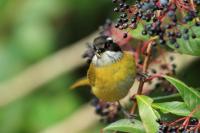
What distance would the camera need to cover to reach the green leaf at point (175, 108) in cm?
218

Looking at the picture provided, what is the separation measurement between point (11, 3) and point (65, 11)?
20.2 inches

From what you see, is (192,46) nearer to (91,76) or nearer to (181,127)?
(181,127)

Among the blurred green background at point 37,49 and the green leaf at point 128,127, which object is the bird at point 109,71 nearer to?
the green leaf at point 128,127

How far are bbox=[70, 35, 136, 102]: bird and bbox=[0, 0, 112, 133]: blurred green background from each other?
1.48m

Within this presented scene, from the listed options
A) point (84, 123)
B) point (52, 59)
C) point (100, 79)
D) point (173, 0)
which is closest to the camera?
point (173, 0)

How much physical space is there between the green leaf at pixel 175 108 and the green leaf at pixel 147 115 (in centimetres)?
4

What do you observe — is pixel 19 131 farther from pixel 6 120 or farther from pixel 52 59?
pixel 52 59

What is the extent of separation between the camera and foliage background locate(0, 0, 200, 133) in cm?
471

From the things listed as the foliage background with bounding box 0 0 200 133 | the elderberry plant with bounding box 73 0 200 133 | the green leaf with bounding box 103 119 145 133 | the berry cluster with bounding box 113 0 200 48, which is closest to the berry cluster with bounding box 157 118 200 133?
the elderberry plant with bounding box 73 0 200 133

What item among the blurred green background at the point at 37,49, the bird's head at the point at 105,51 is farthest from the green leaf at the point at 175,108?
the blurred green background at the point at 37,49

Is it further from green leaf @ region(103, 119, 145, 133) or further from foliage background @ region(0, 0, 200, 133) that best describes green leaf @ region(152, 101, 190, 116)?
foliage background @ region(0, 0, 200, 133)

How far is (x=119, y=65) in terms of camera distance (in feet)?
10.4

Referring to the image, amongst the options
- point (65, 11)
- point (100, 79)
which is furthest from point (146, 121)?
point (65, 11)

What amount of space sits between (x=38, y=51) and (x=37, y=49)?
0.02m
